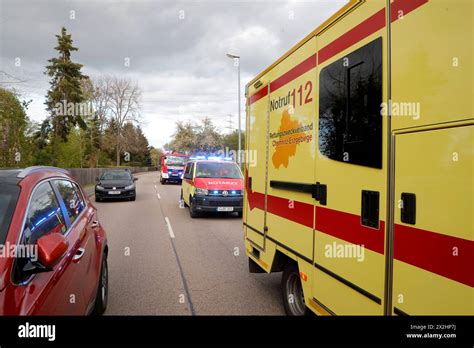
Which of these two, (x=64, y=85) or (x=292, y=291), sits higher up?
(x=64, y=85)

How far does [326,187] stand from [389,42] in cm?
123

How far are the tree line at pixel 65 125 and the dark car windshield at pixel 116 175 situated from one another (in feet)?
12.6

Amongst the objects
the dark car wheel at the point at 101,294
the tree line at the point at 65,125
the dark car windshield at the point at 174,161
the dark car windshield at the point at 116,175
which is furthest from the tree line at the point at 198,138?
the dark car wheel at the point at 101,294

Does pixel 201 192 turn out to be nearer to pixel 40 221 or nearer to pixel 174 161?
pixel 40 221

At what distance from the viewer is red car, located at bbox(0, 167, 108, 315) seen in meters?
2.11

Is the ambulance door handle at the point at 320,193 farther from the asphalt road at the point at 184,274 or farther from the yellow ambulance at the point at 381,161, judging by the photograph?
the asphalt road at the point at 184,274

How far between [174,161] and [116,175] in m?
15.6

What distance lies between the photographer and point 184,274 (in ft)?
19.1

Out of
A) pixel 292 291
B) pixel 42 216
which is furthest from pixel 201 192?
pixel 42 216

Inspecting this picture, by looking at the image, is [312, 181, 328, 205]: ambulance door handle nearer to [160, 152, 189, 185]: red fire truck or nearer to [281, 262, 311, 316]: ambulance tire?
[281, 262, 311, 316]: ambulance tire

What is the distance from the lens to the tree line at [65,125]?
16.3 meters

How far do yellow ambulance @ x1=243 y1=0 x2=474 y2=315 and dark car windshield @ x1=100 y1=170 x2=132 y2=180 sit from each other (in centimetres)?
1577

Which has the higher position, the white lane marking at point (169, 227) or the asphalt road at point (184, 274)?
the white lane marking at point (169, 227)

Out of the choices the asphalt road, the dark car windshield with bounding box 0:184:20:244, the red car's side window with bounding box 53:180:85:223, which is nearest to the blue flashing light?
the dark car windshield with bounding box 0:184:20:244
